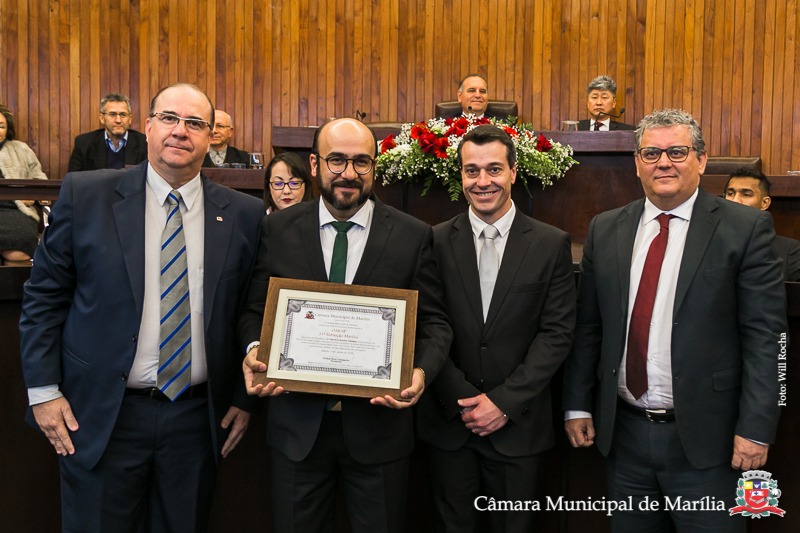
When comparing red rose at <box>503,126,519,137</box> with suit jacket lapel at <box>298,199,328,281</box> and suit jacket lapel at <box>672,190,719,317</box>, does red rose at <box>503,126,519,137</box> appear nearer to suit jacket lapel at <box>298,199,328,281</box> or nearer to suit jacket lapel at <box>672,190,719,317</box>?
suit jacket lapel at <box>672,190,719,317</box>

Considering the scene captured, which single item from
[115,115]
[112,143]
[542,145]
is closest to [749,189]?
[542,145]

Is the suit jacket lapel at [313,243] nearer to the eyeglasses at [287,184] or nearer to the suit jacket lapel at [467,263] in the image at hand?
the suit jacket lapel at [467,263]

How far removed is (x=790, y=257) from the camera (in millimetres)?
3658

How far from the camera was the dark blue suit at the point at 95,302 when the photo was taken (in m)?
2.01

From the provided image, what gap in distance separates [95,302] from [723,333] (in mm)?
1714

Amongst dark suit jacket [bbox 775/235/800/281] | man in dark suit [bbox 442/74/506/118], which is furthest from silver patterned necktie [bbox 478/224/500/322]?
man in dark suit [bbox 442/74/506/118]

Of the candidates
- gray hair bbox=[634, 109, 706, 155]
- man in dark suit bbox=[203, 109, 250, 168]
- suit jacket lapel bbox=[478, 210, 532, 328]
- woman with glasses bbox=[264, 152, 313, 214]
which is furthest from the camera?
man in dark suit bbox=[203, 109, 250, 168]

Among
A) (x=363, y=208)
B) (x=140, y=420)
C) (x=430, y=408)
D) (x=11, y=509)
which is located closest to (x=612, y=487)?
(x=430, y=408)

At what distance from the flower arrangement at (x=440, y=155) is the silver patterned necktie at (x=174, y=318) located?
1.39 m

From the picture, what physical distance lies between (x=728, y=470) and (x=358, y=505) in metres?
1.03

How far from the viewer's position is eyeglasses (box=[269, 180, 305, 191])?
3482 millimetres

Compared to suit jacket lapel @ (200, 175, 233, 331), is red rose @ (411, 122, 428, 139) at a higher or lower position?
higher

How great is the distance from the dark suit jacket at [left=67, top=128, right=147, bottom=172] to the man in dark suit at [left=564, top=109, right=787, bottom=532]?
5.23 meters

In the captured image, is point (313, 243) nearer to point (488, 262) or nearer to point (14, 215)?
point (488, 262)
